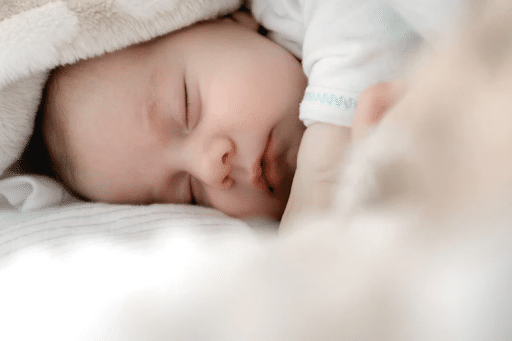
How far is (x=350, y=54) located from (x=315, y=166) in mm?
193

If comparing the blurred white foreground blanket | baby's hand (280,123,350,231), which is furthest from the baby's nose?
the blurred white foreground blanket

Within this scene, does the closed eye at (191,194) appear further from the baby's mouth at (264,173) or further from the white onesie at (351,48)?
the white onesie at (351,48)

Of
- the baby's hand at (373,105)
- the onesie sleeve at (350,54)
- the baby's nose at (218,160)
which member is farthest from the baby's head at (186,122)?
the baby's hand at (373,105)

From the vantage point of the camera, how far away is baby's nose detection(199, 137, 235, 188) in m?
0.74

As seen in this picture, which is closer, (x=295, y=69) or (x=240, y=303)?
(x=240, y=303)

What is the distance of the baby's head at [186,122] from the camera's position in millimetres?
766

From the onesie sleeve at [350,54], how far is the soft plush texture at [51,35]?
12.5 inches

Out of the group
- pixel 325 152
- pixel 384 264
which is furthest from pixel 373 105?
pixel 384 264

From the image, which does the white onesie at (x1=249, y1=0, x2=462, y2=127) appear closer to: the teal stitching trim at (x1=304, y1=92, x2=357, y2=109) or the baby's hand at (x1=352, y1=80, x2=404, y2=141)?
the teal stitching trim at (x1=304, y1=92, x2=357, y2=109)

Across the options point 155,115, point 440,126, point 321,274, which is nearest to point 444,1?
point 440,126

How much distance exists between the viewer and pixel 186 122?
2.62 ft

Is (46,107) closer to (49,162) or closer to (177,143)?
(49,162)

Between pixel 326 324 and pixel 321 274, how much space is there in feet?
0.12

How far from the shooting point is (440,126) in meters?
0.28
